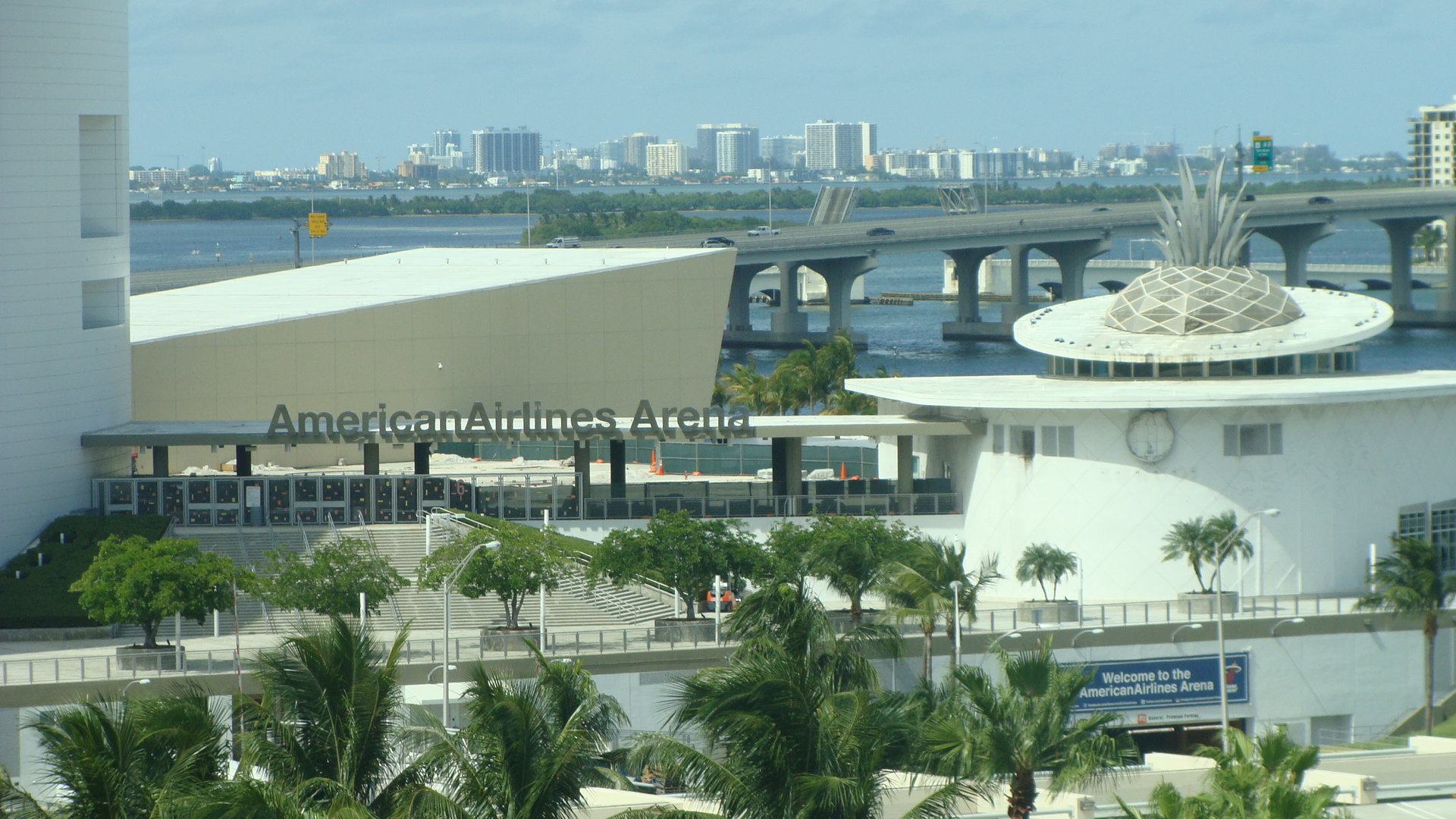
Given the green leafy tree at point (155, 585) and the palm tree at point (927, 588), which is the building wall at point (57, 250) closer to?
the green leafy tree at point (155, 585)

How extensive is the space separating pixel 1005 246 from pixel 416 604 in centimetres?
11306

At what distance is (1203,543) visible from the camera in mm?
48875

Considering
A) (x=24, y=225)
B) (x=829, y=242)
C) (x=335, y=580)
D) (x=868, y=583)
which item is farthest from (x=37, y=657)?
(x=829, y=242)

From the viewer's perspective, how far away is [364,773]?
21.2 meters

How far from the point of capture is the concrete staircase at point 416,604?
4594cm

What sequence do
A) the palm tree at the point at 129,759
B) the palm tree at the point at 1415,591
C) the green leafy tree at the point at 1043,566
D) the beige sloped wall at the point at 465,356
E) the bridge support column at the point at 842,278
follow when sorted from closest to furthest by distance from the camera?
the palm tree at the point at 129,759
the palm tree at the point at 1415,591
the green leafy tree at the point at 1043,566
the beige sloped wall at the point at 465,356
the bridge support column at the point at 842,278

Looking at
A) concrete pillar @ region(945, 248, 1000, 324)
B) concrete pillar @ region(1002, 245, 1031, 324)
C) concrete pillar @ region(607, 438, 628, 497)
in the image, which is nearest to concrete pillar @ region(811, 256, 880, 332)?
concrete pillar @ region(945, 248, 1000, 324)

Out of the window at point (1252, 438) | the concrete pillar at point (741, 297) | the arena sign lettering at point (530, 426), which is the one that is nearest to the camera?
the window at point (1252, 438)

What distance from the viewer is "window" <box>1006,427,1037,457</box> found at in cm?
5259

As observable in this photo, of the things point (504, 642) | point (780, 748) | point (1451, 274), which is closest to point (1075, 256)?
point (1451, 274)

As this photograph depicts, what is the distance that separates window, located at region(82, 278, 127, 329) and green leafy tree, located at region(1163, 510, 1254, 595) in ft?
103

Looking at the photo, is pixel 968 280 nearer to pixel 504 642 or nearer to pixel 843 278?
pixel 843 278

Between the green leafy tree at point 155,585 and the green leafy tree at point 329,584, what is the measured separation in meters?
0.87

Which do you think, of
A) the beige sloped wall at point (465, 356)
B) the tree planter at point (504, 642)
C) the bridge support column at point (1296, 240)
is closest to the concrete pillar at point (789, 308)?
the bridge support column at point (1296, 240)
